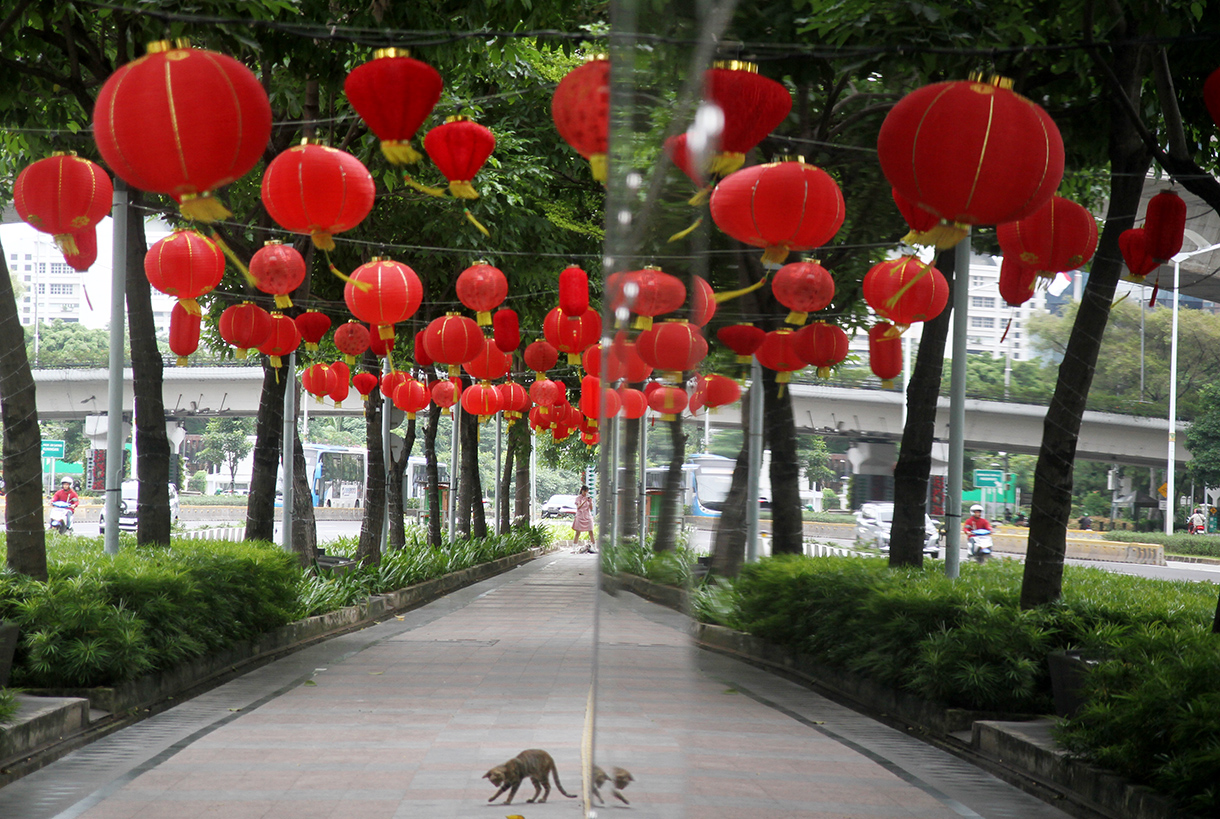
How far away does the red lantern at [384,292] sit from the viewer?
8492 mm

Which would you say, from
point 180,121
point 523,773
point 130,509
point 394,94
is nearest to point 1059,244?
point 523,773

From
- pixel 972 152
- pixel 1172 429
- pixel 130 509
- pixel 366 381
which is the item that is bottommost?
pixel 130 509

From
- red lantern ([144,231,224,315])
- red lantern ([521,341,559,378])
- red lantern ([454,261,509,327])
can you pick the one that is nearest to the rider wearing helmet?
red lantern ([144,231,224,315])

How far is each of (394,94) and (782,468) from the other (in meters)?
5.72

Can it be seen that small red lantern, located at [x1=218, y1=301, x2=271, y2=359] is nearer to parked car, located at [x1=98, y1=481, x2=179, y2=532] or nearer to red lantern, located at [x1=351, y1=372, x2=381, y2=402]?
red lantern, located at [x1=351, y1=372, x2=381, y2=402]

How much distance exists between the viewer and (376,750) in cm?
604

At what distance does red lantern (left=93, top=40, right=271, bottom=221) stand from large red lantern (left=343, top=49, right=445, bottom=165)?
117cm

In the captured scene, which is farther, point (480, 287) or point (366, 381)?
point (366, 381)

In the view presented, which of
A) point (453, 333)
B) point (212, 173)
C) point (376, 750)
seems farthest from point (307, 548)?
point (212, 173)

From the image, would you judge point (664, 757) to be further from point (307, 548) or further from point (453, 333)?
point (307, 548)

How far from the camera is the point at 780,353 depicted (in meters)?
0.64

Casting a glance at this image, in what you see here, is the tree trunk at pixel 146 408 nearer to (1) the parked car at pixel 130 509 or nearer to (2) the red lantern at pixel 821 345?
(2) the red lantern at pixel 821 345

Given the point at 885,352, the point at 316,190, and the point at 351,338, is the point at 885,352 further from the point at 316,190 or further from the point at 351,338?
the point at 351,338

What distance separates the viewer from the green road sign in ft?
2.90
